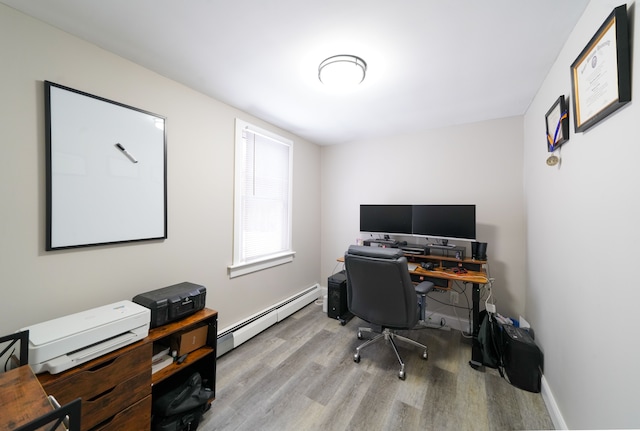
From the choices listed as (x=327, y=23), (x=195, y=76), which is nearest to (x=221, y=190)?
(x=195, y=76)

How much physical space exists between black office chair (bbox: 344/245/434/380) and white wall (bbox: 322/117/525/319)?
3.95ft

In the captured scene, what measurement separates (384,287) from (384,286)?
10mm

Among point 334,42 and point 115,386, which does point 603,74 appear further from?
point 115,386

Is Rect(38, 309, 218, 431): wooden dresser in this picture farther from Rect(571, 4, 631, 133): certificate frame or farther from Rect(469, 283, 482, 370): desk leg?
Rect(571, 4, 631, 133): certificate frame

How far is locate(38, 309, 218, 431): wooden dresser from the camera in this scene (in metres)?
1.10

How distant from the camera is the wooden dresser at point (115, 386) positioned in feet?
3.60

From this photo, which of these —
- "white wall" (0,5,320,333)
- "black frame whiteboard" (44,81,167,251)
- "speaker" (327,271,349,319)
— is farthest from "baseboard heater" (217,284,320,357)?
"black frame whiteboard" (44,81,167,251)

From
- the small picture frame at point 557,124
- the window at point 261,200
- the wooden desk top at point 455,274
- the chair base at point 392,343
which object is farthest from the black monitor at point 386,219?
the small picture frame at point 557,124

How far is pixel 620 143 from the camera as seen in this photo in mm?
977

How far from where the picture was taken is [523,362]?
6.07ft

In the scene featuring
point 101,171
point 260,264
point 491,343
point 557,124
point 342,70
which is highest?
point 342,70

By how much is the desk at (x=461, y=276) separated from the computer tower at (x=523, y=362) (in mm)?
240

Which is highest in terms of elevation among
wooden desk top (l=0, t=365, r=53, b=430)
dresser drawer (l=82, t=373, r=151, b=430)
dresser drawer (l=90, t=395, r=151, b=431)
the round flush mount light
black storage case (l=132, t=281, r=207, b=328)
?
the round flush mount light

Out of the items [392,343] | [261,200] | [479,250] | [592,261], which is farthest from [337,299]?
[592,261]
